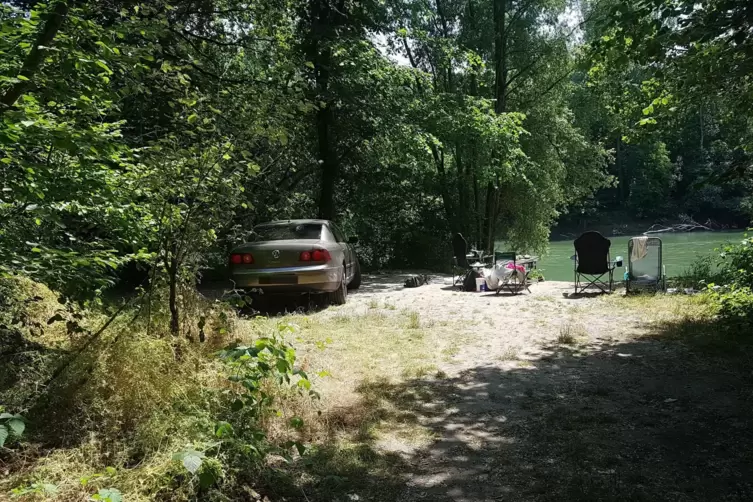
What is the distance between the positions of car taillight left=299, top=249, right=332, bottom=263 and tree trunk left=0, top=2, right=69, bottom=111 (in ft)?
17.9

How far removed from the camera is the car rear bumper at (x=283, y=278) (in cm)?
803

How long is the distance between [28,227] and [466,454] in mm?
3288

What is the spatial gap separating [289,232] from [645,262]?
6.49 meters

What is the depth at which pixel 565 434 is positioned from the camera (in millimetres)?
3564

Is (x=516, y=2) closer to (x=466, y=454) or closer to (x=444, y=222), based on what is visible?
(x=444, y=222)

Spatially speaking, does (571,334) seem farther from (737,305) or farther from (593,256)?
(593,256)

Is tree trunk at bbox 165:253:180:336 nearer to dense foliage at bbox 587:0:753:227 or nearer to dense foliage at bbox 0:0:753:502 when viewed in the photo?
dense foliage at bbox 0:0:753:502

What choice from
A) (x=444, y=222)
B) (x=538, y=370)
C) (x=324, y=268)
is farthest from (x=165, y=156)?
(x=444, y=222)

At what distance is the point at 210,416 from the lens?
10.0 feet

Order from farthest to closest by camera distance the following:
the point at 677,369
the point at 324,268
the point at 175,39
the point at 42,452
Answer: the point at 324,268 → the point at 677,369 → the point at 175,39 → the point at 42,452

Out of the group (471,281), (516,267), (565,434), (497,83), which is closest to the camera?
(565,434)

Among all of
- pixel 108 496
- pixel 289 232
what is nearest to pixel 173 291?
pixel 108 496

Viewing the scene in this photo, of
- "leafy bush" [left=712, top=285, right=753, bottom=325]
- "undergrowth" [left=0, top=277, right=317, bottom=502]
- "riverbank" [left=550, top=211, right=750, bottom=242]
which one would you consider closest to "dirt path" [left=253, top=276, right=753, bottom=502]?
"leafy bush" [left=712, top=285, right=753, bottom=325]

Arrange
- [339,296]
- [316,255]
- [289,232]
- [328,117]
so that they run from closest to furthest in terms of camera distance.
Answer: [316,255], [289,232], [339,296], [328,117]
